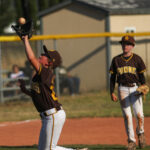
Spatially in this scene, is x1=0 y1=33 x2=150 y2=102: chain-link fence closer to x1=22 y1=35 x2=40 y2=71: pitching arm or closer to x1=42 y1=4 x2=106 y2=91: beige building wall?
x1=42 y1=4 x2=106 y2=91: beige building wall

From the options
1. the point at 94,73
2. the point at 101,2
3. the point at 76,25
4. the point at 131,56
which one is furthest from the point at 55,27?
the point at 131,56

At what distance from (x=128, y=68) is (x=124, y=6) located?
445 inches

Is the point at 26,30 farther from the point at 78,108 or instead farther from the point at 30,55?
the point at 78,108

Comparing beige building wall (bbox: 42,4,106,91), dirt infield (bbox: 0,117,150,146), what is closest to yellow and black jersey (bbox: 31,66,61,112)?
dirt infield (bbox: 0,117,150,146)

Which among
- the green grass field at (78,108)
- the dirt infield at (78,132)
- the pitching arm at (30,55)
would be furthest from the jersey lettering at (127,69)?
the green grass field at (78,108)

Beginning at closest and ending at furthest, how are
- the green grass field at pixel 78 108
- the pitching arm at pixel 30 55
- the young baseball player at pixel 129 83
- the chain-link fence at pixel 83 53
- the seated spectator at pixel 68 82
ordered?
the pitching arm at pixel 30 55, the young baseball player at pixel 129 83, the green grass field at pixel 78 108, the seated spectator at pixel 68 82, the chain-link fence at pixel 83 53

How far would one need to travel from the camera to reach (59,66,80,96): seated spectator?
14.6m

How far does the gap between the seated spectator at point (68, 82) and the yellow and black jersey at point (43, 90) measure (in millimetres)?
9160

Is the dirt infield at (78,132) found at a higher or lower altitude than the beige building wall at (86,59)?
lower

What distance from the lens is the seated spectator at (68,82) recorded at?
14594mm

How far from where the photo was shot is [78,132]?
9.43m

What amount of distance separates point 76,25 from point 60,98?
416 cm

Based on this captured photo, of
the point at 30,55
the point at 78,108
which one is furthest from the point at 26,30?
the point at 78,108

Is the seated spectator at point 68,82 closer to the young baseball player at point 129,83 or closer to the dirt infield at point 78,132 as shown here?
the dirt infield at point 78,132
